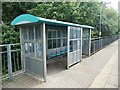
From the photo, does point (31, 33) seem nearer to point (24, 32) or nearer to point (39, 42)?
point (24, 32)

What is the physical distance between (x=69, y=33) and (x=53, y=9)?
4.70m

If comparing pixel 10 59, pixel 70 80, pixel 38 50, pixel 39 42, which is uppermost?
pixel 39 42

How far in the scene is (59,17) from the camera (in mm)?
10164

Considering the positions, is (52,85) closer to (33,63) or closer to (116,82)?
(33,63)

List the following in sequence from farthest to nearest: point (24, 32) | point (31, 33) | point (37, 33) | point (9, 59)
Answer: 1. point (24, 32)
2. point (31, 33)
3. point (37, 33)
4. point (9, 59)

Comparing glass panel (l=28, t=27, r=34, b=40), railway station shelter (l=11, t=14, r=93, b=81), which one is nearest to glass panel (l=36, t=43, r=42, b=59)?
railway station shelter (l=11, t=14, r=93, b=81)

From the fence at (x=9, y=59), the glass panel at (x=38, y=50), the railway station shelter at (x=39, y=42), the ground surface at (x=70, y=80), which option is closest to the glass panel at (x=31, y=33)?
the railway station shelter at (x=39, y=42)

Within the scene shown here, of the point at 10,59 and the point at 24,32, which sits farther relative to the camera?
the point at 24,32

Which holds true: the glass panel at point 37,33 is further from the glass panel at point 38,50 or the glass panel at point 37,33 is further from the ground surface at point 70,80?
the ground surface at point 70,80

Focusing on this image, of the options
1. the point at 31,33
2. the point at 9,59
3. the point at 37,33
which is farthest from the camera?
the point at 31,33

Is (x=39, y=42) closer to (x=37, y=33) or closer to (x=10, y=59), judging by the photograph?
(x=37, y=33)

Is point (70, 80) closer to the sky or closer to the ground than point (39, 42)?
closer to the ground

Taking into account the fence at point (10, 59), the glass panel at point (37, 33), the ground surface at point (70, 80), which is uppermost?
the glass panel at point (37, 33)

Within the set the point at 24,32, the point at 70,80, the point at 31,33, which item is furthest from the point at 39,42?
the point at 70,80
